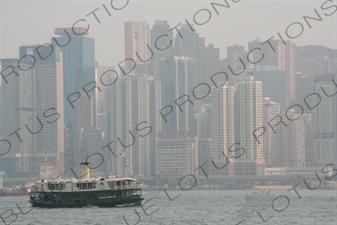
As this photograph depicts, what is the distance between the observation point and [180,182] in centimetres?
10331

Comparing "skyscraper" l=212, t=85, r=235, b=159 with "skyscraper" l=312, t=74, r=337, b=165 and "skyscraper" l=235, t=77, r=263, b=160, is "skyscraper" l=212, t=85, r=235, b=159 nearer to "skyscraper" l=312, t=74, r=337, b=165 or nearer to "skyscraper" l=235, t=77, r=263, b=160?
"skyscraper" l=235, t=77, r=263, b=160

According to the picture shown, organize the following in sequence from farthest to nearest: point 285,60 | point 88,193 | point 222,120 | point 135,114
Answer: point 285,60 → point 135,114 → point 222,120 → point 88,193

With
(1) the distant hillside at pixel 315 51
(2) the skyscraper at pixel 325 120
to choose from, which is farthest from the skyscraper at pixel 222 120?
(1) the distant hillside at pixel 315 51

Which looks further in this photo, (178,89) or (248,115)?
(178,89)

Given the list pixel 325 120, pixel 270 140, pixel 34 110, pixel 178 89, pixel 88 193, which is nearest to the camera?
pixel 88 193

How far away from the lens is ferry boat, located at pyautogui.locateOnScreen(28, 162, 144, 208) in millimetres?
45569

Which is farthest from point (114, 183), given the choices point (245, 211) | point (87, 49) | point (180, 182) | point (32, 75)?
point (87, 49)

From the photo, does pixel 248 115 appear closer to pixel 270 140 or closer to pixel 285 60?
pixel 270 140

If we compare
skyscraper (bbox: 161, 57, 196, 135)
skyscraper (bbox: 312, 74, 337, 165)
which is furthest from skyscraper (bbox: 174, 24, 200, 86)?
skyscraper (bbox: 312, 74, 337, 165)

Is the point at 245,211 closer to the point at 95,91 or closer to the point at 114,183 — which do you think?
the point at 114,183

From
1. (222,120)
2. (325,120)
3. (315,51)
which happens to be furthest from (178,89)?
(315,51)

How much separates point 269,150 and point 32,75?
3367 centimetres

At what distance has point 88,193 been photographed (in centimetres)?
4606

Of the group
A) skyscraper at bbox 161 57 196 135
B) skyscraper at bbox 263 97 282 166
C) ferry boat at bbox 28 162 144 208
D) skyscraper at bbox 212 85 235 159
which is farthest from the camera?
skyscraper at bbox 161 57 196 135
